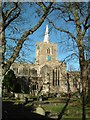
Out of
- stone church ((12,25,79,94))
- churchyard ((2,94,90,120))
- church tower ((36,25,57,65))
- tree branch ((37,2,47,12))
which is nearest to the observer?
tree branch ((37,2,47,12))

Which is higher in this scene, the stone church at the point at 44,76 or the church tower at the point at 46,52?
the church tower at the point at 46,52

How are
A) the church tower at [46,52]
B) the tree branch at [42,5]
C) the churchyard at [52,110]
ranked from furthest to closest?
the church tower at [46,52]
the churchyard at [52,110]
the tree branch at [42,5]

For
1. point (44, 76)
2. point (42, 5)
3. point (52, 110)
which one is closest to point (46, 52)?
point (44, 76)

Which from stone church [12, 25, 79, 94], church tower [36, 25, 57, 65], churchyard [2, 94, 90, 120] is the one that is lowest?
churchyard [2, 94, 90, 120]

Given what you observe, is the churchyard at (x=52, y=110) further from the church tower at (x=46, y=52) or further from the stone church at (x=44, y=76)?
the church tower at (x=46, y=52)

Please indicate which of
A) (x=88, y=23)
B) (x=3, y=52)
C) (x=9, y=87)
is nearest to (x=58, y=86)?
(x=9, y=87)

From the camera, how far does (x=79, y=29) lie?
17.0 meters

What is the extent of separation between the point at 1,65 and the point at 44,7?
400 cm

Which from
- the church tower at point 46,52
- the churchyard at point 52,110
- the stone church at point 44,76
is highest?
the church tower at point 46,52

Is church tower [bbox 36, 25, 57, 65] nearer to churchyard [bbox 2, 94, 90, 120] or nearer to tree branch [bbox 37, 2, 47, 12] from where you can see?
churchyard [bbox 2, 94, 90, 120]

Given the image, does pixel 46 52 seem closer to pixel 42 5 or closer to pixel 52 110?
pixel 52 110

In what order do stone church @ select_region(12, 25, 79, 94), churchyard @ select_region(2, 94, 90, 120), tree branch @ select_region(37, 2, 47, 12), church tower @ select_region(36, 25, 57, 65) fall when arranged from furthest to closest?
church tower @ select_region(36, 25, 57, 65) → stone church @ select_region(12, 25, 79, 94) → churchyard @ select_region(2, 94, 90, 120) → tree branch @ select_region(37, 2, 47, 12)

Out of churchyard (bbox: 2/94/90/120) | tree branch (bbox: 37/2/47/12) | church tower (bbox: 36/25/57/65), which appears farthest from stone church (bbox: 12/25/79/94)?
tree branch (bbox: 37/2/47/12)

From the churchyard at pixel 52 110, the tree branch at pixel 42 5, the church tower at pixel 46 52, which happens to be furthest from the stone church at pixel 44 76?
the tree branch at pixel 42 5
